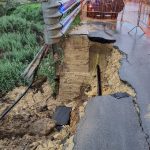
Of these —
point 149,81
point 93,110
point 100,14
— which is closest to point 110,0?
point 100,14

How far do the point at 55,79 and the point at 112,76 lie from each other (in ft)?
7.14

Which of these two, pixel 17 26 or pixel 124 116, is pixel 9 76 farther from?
pixel 124 116

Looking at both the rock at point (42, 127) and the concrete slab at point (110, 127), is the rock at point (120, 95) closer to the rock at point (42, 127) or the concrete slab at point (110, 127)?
the concrete slab at point (110, 127)

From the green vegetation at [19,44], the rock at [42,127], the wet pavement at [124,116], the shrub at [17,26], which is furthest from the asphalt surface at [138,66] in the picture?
the shrub at [17,26]

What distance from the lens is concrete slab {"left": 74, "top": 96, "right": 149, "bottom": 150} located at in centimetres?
384

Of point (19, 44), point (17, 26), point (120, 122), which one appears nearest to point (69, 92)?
point (120, 122)

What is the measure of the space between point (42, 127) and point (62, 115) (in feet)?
1.95

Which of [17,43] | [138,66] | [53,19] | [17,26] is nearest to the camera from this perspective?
[53,19]

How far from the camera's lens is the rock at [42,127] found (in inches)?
240

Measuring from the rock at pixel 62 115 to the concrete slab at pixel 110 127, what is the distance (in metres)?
1.49

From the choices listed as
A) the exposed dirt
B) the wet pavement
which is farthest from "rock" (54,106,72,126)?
the wet pavement

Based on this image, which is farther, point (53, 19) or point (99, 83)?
point (99, 83)

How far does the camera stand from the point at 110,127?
4.22 meters

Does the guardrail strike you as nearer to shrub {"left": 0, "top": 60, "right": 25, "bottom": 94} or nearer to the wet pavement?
the wet pavement
